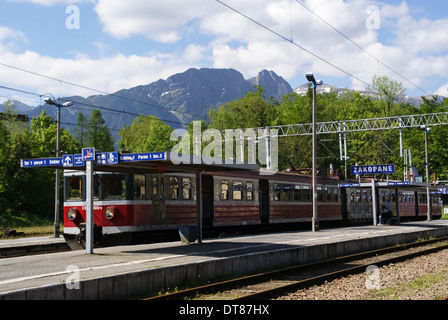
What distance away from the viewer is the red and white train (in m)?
18.2

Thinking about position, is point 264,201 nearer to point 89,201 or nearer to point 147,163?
point 147,163

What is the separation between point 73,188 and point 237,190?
7.79m

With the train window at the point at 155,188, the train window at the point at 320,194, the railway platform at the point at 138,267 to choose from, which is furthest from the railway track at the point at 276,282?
the train window at the point at 320,194

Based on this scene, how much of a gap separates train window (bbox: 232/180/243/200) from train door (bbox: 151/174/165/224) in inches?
205

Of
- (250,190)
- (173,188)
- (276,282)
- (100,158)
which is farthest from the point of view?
(250,190)

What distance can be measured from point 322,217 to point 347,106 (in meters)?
47.9

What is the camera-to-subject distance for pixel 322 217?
31.8 meters

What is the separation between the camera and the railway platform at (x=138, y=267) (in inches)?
374

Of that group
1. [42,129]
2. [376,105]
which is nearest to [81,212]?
[42,129]

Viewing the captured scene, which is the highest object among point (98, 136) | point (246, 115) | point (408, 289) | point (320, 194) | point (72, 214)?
point (98, 136)

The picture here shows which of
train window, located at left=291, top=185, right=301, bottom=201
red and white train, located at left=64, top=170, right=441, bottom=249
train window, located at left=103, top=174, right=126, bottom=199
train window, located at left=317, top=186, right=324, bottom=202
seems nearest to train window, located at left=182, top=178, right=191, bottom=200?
red and white train, located at left=64, top=170, right=441, bottom=249

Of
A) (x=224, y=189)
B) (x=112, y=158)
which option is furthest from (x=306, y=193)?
(x=112, y=158)

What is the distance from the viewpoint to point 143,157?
46.2 feet

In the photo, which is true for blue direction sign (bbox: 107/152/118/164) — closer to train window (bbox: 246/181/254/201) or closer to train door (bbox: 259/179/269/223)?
train window (bbox: 246/181/254/201)
